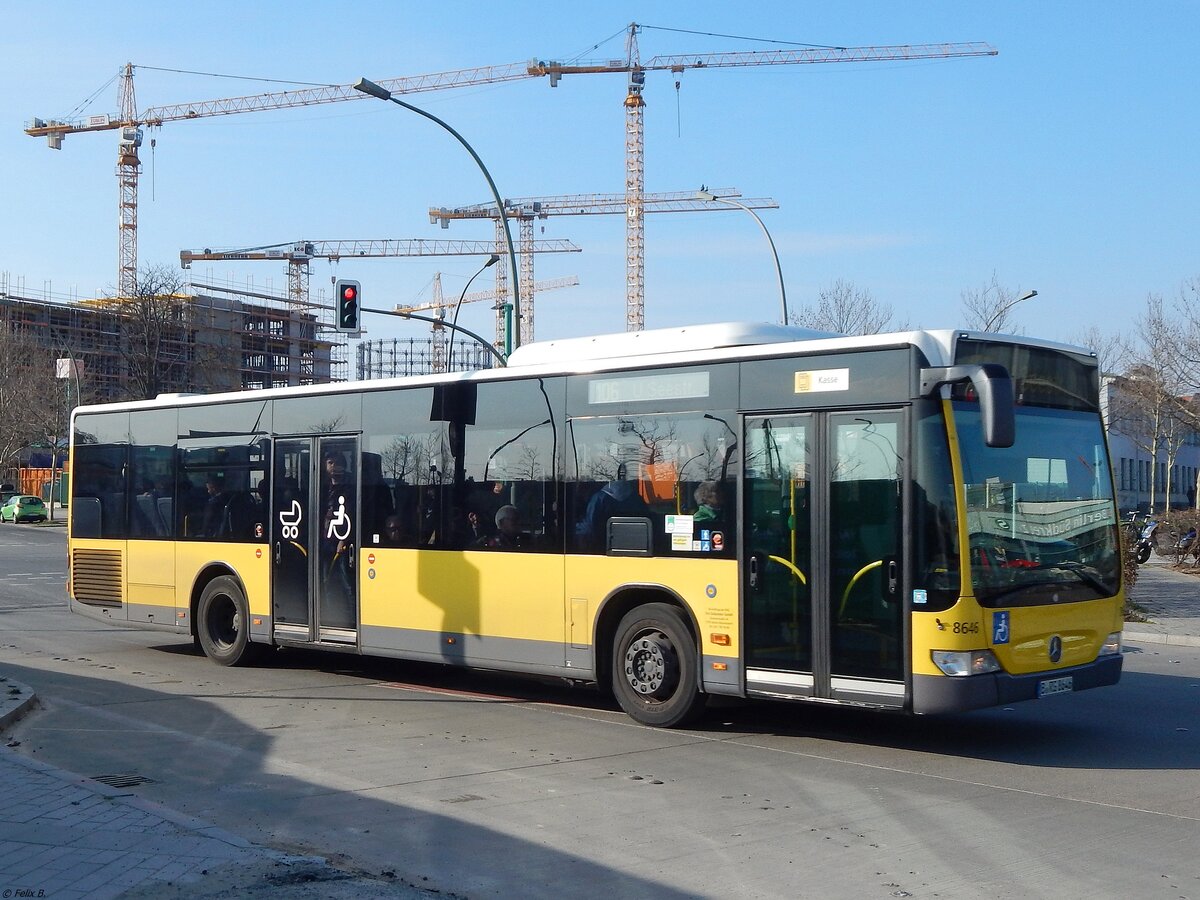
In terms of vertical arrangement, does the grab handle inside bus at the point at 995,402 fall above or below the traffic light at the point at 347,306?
below

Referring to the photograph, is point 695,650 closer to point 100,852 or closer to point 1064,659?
point 1064,659

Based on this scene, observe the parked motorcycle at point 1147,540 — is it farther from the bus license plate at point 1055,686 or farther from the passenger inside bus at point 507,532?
the passenger inside bus at point 507,532

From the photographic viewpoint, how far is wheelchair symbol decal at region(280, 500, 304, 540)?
14.3 meters

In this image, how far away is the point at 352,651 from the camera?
44.9 feet

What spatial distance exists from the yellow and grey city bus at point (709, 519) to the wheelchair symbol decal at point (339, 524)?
0.09 feet

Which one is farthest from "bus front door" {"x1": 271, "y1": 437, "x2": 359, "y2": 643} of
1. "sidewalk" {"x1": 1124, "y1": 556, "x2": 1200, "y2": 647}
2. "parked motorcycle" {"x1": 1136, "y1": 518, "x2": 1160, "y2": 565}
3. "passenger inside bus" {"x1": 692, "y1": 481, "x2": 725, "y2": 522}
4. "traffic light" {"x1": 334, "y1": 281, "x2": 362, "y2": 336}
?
"parked motorcycle" {"x1": 1136, "y1": 518, "x2": 1160, "y2": 565}

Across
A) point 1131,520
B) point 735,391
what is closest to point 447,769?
point 735,391

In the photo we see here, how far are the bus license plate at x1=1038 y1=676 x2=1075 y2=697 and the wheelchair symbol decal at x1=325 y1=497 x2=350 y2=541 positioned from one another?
737 cm

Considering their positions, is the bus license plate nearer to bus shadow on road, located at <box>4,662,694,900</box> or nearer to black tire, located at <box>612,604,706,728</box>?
black tire, located at <box>612,604,706,728</box>

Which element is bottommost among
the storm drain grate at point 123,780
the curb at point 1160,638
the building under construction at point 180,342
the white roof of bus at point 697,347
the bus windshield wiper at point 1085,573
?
the curb at point 1160,638

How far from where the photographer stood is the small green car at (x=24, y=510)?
6456 cm

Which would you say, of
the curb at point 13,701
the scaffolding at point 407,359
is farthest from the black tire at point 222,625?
the scaffolding at point 407,359

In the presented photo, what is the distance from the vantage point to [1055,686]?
9477 mm

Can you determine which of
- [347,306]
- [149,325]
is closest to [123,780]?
[347,306]
